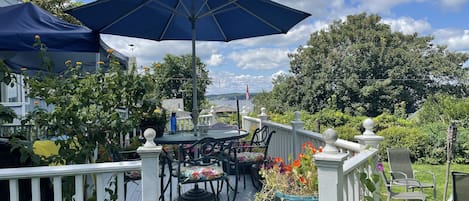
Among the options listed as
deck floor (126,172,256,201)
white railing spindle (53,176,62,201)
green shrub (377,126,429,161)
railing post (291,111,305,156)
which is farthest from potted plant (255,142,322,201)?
green shrub (377,126,429,161)

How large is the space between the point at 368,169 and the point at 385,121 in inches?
382

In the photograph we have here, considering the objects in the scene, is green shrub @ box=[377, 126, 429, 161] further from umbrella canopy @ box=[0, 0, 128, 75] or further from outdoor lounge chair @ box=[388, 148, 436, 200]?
umbrella canopy @ box=[0, 0, 128, 75]

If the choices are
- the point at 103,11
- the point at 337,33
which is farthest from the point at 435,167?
the point at 337,33

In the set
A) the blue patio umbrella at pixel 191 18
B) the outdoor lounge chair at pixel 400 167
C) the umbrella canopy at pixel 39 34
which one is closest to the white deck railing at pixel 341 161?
the blue patio umbrella at pixel 191 18

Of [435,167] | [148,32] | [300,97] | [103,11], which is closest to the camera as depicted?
[103,11]

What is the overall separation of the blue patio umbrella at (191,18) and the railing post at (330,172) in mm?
2178

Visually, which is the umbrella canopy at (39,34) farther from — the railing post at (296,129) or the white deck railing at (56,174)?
the railing post at (296,129)

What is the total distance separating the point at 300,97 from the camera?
71.4ft

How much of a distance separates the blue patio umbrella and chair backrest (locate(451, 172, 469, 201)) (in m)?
2.27

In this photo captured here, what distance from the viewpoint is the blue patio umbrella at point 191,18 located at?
3580mm

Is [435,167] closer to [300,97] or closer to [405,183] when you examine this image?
[405,183]

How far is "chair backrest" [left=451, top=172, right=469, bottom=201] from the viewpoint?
2.87 m

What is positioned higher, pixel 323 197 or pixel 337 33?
pixel 337 33

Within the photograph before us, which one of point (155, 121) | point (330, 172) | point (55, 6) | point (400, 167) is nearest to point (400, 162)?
point (400, 167)
